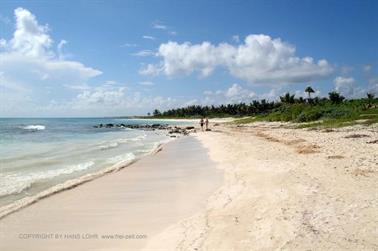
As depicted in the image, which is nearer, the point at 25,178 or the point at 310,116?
the point at 25,178

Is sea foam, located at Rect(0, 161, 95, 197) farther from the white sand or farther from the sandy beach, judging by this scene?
the sandy beach

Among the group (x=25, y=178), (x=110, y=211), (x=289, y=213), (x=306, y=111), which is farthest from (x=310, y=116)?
(x=110, y=211)

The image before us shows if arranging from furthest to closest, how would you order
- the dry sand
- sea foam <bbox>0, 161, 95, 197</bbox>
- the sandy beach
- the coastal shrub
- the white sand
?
the coastal shrub
sea foam <bbox>0, 161, 95, 197</bbox>
the white sand
the sandy beach
the dry sand

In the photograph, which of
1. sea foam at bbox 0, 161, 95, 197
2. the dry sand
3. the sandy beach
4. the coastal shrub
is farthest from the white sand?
the coastal shrub

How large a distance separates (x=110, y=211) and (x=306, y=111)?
5128 centimetres

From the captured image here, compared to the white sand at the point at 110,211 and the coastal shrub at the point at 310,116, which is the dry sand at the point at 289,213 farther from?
the coastal shrub at the point at 310,116

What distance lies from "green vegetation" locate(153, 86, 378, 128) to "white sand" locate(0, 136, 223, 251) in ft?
91.4

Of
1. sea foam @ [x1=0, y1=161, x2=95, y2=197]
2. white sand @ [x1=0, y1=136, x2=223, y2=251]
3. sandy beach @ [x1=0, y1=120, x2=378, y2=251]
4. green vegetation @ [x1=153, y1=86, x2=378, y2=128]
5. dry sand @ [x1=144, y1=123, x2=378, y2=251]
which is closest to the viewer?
dry sand @ [x1=144, y1=123, x2=378, y2=251]

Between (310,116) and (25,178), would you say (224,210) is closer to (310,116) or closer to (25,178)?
(25,178)

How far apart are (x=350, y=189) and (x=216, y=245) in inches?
205

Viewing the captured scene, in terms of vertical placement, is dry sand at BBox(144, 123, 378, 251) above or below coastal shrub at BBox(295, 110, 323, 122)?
below

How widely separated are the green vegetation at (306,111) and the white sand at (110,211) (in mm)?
27862

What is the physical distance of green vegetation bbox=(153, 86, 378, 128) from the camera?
43125 mm

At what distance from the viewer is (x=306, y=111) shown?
185 ft
